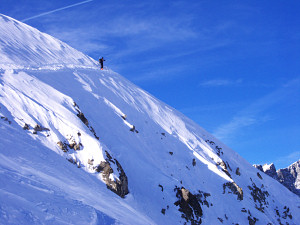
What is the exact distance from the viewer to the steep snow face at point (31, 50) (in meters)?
31.1

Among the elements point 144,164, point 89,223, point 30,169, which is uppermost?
point 144,164

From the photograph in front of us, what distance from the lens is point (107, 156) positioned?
72.5ft

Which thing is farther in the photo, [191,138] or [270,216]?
[191,138]

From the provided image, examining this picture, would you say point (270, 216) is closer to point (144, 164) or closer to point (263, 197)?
point (263, 197)

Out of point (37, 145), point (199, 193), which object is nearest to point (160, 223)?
point (199, 193)

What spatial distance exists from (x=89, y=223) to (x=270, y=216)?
105 ft

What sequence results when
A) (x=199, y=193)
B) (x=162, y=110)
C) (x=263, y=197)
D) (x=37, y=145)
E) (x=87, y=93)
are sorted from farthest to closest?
(x=162, y=110), (x=263, y=197), (x=87, y=93), (x=199, y=193), (x=37, y=145)

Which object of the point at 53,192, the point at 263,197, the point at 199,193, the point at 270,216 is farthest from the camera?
the point at 263,197

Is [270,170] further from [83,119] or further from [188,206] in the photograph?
[83,119]

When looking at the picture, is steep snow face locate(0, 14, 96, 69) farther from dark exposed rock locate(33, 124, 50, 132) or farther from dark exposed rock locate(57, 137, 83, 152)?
dark exposed rock locate(57, 137, 83, 152)

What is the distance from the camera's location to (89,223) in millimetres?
10656

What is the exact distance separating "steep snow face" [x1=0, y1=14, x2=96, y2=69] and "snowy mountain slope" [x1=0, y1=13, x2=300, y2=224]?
25 cm

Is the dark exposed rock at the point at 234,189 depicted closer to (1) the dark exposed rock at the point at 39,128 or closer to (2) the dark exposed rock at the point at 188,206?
(2) the dark exposed rock at the point at 188,206

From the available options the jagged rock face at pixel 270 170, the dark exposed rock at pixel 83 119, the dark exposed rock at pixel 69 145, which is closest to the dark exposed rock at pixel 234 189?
the dark exposed rock at pixel 83 119
